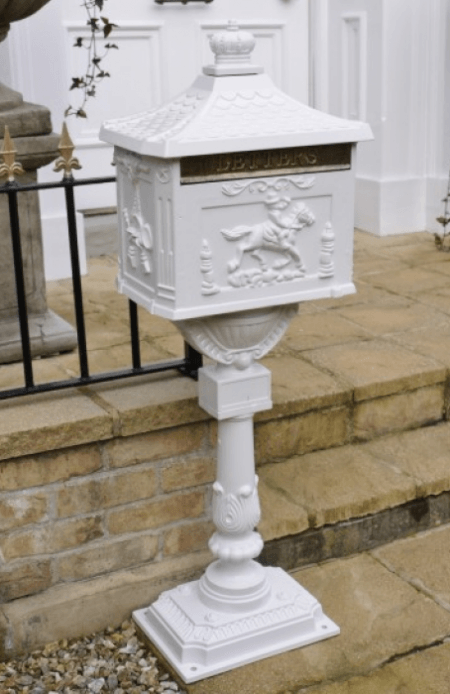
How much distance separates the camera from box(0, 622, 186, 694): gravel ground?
8.25ft

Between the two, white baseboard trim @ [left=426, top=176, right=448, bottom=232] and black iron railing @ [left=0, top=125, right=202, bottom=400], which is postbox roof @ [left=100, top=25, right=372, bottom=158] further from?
white baseboard trim @ [left=426, top=176, right=448, bottom=232]

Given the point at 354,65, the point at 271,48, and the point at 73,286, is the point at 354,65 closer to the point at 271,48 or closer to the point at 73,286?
the point at 271,48

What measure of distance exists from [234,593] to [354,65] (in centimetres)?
321

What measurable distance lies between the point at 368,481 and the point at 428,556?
268mm

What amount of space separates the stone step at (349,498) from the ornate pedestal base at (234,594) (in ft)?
0.83

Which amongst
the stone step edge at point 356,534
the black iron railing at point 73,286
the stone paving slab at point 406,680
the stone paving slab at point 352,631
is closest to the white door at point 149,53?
the black iron railing at point 73,286

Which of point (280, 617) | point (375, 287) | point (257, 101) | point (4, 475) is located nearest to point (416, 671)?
point (280, 617)

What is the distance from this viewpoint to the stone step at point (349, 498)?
9.45 ft

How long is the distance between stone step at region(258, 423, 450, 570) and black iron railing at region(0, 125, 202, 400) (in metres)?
0.44

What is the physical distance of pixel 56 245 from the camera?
426 cm

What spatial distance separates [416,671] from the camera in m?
2.51

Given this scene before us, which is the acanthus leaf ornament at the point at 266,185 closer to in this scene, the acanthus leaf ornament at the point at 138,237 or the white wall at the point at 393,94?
the acanthus leaf ornament at the point at 138,237

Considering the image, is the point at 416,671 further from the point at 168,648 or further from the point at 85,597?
the point at 85,597

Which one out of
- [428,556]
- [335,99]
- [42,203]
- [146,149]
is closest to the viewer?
[146,149]
